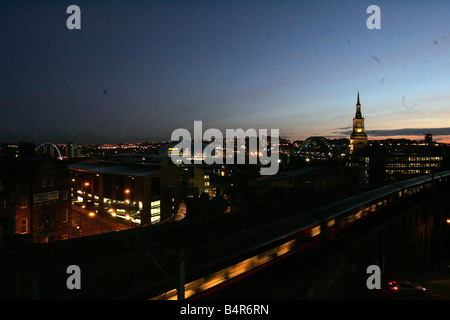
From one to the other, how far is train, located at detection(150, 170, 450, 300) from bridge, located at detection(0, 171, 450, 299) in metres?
0.02

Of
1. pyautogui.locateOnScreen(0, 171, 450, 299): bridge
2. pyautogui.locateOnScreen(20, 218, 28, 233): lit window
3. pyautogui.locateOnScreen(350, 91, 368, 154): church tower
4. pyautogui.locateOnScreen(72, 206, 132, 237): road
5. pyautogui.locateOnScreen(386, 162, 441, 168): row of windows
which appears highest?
pyautogui.locateOnScreen(350, 91, 368, 154): church tower

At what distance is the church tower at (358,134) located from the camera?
10069cm

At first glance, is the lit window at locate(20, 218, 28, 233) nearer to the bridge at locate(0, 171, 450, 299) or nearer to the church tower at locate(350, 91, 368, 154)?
the bridge at locate(0, 171, 450, 299)

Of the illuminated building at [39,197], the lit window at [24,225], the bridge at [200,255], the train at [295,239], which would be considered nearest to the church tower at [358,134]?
the train at [295,239]

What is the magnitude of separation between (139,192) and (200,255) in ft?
77.6

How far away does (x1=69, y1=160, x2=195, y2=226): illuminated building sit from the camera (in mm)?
26125

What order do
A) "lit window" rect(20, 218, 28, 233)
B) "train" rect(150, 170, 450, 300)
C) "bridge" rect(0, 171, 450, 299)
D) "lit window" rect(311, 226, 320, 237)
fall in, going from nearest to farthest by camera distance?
1. "bridge" rect(0, 171, 450, 299)
2. "train" rect(150, 170, 450, 300)
3. "lit window" rect(311, 226, 320, 237)
4. "lit window" rect(20, 218, 28, 233)

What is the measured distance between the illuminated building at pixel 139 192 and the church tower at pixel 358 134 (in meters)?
92.7

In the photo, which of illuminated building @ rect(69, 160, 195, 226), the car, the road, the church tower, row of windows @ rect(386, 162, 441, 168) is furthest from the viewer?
the church tower

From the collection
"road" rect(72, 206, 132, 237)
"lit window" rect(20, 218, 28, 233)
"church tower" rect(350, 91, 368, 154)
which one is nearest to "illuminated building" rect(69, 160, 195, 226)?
"road" rect(72, 206, 132, 237)

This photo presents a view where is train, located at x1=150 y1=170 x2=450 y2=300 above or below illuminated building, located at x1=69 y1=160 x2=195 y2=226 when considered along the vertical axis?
above

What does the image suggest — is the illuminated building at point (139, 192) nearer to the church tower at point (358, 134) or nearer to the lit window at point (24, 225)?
the lit window at point (24, 225)

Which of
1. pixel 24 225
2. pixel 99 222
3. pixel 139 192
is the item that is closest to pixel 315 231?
pixel 24 225
